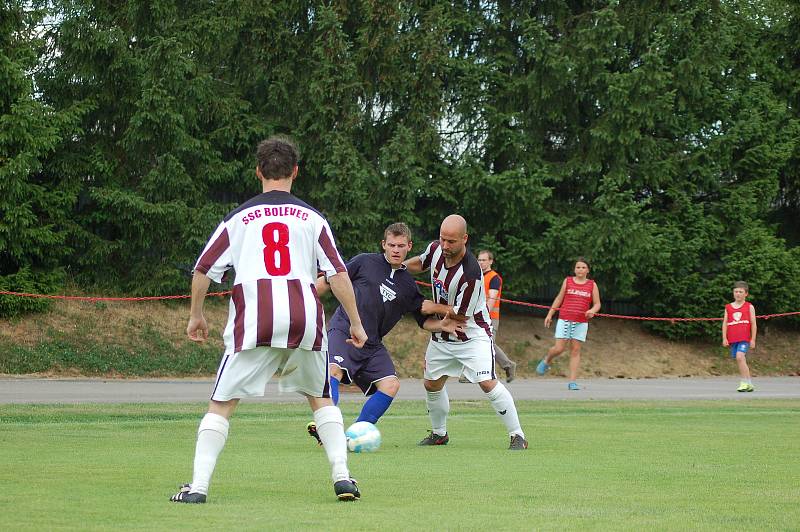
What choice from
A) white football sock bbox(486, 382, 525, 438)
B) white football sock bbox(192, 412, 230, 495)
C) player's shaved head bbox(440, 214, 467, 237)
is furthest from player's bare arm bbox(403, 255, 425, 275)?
white football sock bbox(192, 412, 230, 495)

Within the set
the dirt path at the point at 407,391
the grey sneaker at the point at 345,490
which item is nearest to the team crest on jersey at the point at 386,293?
the grey sneaker at the point at 345,490

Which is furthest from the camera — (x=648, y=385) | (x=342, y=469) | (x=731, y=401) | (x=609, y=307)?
(x=609, y=307)

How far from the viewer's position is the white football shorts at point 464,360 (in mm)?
10242

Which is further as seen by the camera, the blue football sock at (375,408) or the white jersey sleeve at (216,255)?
the blue football sock at (375,408)

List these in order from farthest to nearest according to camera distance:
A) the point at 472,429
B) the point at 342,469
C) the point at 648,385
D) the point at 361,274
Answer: the point at 648,385, the point at 472,429, the point at 361,274, the point at 342,469

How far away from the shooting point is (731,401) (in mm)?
16969

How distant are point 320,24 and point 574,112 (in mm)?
6173

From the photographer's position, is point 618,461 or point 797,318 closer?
point 618,461

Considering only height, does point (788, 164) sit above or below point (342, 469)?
above

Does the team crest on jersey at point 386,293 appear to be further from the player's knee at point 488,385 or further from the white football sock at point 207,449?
the white football sock at point 207,449

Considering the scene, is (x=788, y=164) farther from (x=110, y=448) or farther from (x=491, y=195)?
(x=110, y=448)

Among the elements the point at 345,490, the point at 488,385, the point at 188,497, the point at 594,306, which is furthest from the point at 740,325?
the point at 188,497

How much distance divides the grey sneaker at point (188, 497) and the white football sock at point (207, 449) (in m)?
0.02

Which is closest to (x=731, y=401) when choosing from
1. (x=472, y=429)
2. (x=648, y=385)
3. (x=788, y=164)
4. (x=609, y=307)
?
(x=648, y=385)
